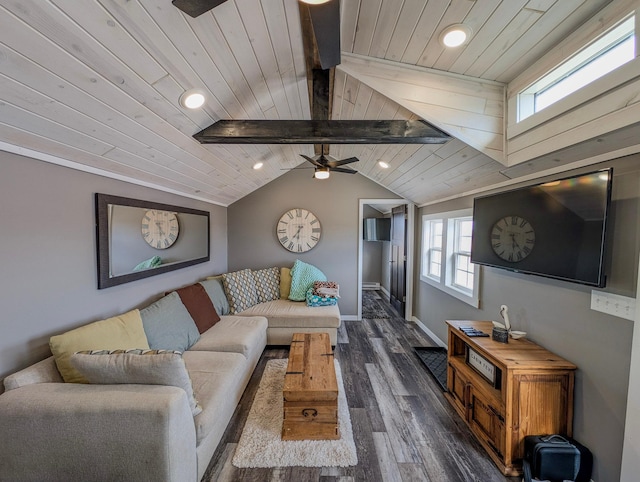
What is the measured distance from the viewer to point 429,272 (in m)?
4.28

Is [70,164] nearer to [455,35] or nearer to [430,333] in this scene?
[455,35]

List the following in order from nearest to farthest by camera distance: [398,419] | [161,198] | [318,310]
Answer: [398,419] < [161,198] < [318,310]

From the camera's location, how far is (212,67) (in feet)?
5.23

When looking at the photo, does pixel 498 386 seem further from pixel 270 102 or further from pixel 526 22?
pixel 270 102

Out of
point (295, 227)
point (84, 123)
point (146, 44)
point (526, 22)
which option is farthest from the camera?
point (295, 227)

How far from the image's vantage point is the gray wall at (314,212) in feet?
15.0

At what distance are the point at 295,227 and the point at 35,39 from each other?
144 inches

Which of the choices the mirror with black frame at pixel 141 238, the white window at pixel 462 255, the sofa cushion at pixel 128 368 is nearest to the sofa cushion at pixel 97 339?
the sofa cushion at pixel 128 368

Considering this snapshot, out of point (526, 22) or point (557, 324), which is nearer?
point (526, 22)

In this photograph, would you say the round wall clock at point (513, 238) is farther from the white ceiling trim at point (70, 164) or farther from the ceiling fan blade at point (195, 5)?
the white ceiling trim at point (70, 164)

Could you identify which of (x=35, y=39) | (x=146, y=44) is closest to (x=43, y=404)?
(x=35, y=39)

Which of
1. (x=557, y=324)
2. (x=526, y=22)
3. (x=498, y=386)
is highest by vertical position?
(x=526, y=22)

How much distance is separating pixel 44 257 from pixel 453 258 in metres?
4.02

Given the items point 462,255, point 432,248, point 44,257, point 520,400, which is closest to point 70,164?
point 44,257
